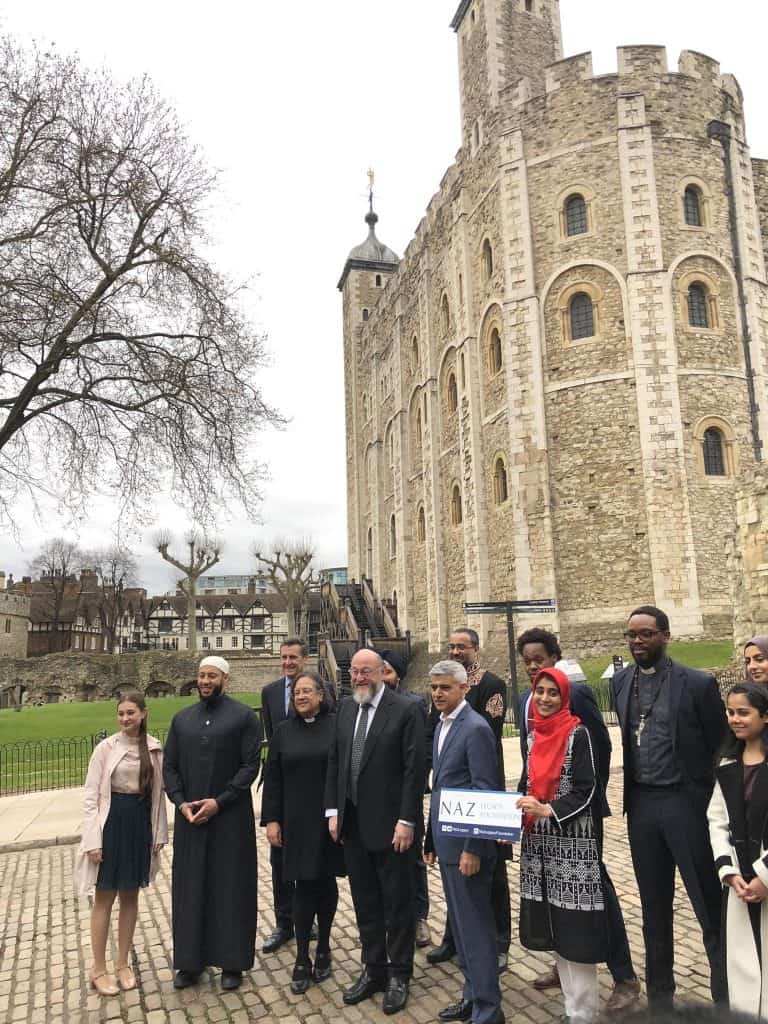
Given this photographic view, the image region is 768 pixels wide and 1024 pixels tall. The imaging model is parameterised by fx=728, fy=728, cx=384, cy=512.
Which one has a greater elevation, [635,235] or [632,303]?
[635,235]

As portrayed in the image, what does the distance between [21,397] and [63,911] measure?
35.6ft

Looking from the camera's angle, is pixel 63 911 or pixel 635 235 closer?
pixel 63 911

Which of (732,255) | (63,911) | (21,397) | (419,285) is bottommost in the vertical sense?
(63,911)

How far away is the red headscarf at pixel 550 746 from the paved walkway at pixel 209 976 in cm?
105

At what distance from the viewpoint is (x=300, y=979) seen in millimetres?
4547

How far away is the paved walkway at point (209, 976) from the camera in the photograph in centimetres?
423

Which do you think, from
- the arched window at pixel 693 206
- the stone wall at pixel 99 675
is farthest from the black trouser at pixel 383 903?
the stone wall at pixel 99 675

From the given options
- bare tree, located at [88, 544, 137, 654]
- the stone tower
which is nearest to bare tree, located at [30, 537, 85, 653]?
bare tree, located at [88, 544, 137, 654]

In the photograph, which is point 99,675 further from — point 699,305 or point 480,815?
point 480,815

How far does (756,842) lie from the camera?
3297 mm

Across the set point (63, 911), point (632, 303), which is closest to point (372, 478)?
point (632, 303)

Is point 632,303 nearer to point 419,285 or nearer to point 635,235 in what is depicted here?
point 635,235

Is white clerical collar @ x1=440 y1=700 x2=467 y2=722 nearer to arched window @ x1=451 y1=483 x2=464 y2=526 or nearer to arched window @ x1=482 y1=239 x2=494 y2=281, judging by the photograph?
arched window @ x1=482 y1=239 x2=494 y2=281

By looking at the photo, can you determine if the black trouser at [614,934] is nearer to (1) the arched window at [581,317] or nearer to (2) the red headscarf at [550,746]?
(2) the red headscarf at [550,746]
